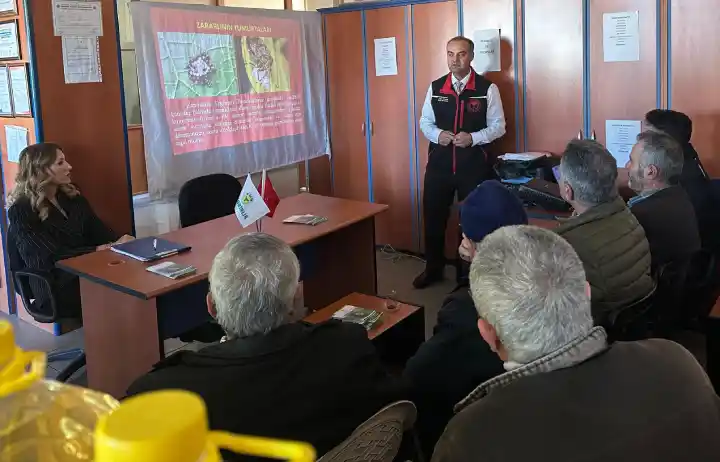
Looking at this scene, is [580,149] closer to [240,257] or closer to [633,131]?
[240,257]

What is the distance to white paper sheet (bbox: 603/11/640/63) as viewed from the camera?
4379mm

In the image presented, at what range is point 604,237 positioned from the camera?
2498mm

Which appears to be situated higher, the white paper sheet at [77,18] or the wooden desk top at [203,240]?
the white paper sheet at [77,18]

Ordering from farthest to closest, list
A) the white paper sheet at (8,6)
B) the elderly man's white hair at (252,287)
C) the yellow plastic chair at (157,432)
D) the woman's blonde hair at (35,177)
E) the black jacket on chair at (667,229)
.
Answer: the white paper sheet at (8,6)
the woman's blonde hair at (35,177)
the black jacket on chair at (667,229)
the elderly man's white hair at (252,287)
the yellow plastic chair at (157,432)

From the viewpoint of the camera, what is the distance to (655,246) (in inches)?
114

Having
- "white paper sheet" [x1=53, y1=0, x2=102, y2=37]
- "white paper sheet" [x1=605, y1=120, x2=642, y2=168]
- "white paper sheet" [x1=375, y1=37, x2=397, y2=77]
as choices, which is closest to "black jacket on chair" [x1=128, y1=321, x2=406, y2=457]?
"white paper sheet" [x1=53, y1=0, x2=102, y2=37]

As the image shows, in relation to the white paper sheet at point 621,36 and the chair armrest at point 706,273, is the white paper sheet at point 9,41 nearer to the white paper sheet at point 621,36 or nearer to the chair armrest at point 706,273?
the white paper sheet at point 621,36

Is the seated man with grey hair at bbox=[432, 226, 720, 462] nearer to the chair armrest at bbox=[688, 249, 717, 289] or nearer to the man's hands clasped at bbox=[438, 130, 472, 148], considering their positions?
the chair armrest at bbox=[688, 249, 717, 289]

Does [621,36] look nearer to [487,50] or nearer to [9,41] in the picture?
[487,50]

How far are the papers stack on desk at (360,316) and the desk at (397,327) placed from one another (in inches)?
1.8

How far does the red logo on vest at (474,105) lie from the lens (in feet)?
15.5

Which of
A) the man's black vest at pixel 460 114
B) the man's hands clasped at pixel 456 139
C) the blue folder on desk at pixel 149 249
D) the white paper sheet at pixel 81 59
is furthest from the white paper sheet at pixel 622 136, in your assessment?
the white paper sheet at pixel 81 59

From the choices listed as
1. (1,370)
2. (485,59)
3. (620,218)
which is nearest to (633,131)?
(485,59)

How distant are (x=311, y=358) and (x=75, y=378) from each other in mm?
2350
